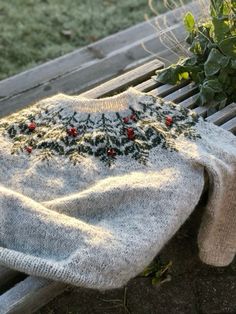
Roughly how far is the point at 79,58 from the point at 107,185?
5.16 feet

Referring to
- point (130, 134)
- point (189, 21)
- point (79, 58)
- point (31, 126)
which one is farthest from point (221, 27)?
point (79, 58)

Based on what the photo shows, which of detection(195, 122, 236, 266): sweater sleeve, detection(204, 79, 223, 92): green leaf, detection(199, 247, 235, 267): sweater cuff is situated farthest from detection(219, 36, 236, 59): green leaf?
detection(199, 247, 235, 267): sweater cuff

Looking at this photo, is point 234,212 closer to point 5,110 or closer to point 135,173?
point 135,173

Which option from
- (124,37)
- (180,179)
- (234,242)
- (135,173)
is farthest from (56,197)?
(124,37)

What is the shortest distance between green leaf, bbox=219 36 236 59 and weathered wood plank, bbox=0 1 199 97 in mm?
673

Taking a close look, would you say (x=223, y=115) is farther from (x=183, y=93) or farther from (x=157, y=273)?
(x=157, y=273)

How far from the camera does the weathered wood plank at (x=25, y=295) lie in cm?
153

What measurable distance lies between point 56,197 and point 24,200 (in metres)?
0.12

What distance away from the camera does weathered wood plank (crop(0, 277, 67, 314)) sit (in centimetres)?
153

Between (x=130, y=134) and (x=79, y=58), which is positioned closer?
(x=130, y=134)

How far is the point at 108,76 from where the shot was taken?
3049 millimetres

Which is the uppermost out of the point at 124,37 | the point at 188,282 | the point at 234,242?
the point at 124,37

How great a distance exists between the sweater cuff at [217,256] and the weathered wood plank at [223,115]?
0.48 metres

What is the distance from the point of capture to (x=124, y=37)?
3334mm
